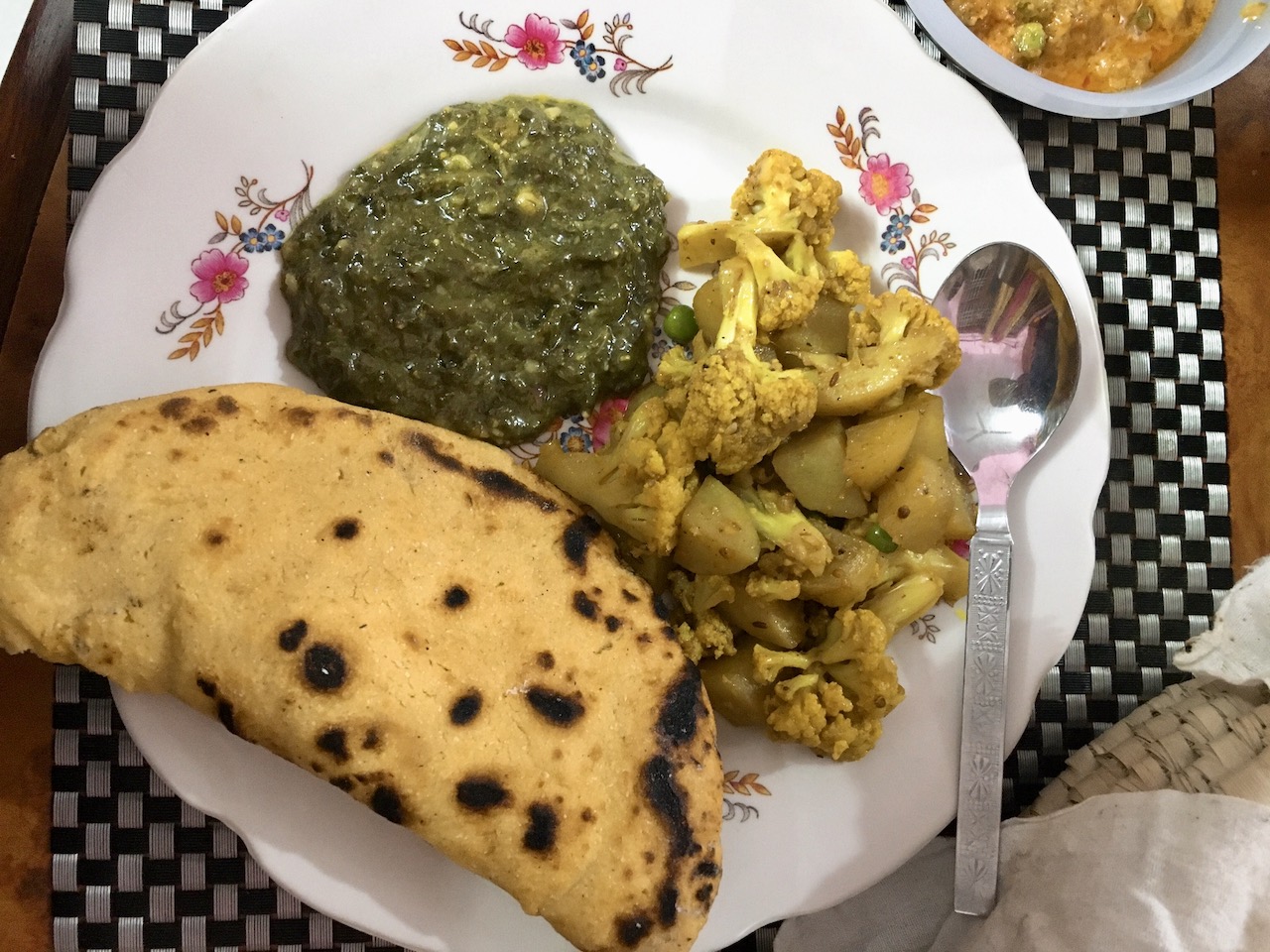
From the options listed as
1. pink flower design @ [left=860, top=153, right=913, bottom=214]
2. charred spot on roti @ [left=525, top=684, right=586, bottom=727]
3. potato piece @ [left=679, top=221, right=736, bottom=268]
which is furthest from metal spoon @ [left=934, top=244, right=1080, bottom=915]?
charred spot on roti @ [left=525, top=684, right=586, bottom=727]

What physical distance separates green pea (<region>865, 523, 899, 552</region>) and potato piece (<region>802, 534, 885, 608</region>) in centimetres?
1

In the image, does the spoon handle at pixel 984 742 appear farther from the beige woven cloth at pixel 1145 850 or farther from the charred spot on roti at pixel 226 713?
the charred spot on roti at pixel 226 713

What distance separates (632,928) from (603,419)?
1.15 metres

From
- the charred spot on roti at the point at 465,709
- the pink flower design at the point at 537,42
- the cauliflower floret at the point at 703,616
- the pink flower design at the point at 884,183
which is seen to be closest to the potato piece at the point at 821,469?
the cauliflower floret at the point at 703,616

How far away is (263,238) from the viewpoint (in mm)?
2129

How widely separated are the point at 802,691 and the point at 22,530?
159 centimetres

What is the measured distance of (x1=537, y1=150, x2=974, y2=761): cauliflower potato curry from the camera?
6.32 feet

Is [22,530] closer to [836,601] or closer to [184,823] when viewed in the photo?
[184,823]

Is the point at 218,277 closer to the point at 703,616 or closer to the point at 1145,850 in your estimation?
the point at 703,616

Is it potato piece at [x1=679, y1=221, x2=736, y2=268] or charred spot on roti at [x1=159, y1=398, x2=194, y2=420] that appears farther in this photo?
potato piece at [x1=679, y1=221, x2=736, y2=268]

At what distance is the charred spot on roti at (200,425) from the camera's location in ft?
5.56

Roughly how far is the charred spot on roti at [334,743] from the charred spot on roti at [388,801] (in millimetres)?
89

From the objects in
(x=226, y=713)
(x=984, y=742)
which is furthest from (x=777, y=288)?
(x=226, y=713)

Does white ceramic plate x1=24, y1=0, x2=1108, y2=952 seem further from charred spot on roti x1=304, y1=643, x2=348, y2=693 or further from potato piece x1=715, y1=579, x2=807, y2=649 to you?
charred spot on roti x1=304, y1=643, x2=348, y2=693
